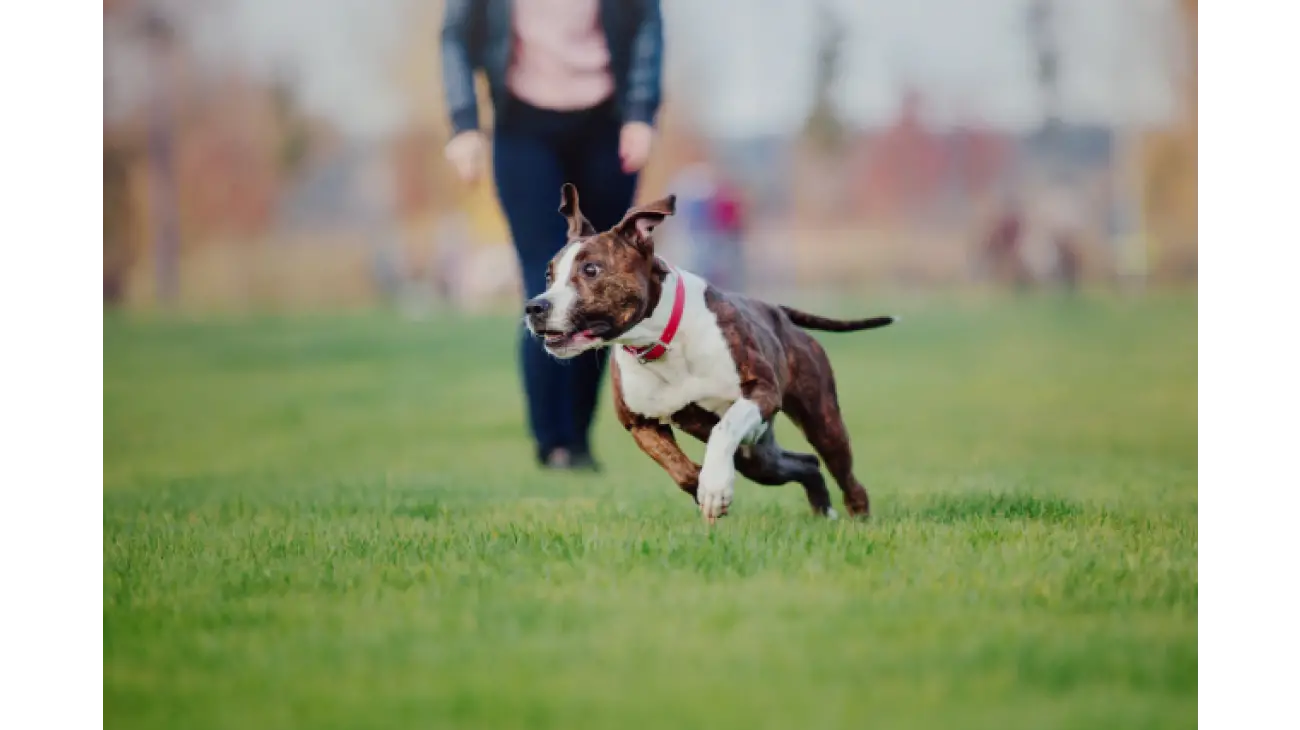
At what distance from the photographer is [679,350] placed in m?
3.86

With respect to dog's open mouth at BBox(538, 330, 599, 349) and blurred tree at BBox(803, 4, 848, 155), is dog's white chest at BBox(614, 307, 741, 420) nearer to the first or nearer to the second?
dog's open mouth at BBox(538, 330, 599, 349)

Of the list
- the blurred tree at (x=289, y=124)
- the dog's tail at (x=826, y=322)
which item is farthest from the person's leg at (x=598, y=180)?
the blurred tree at (x=289, y=124)

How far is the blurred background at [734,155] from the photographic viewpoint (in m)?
9.55

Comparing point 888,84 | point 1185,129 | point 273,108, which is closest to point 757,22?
point 888,84

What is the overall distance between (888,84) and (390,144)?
15.4 feet

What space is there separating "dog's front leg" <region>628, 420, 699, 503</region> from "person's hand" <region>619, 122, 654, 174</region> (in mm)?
1653

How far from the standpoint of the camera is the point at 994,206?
14000 mm

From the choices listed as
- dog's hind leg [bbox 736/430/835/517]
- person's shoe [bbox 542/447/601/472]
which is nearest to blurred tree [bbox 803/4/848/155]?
person's shoe [bbox 542/447/601/472]

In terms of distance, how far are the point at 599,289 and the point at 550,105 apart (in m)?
2.01

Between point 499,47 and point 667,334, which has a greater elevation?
point 499,47

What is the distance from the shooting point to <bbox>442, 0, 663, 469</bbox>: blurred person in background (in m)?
5.57

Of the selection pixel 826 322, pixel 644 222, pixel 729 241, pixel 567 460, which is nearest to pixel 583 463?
pixel 567 460

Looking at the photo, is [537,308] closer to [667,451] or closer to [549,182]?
[667,451]

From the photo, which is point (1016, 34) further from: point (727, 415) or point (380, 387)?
point (727, 415)
